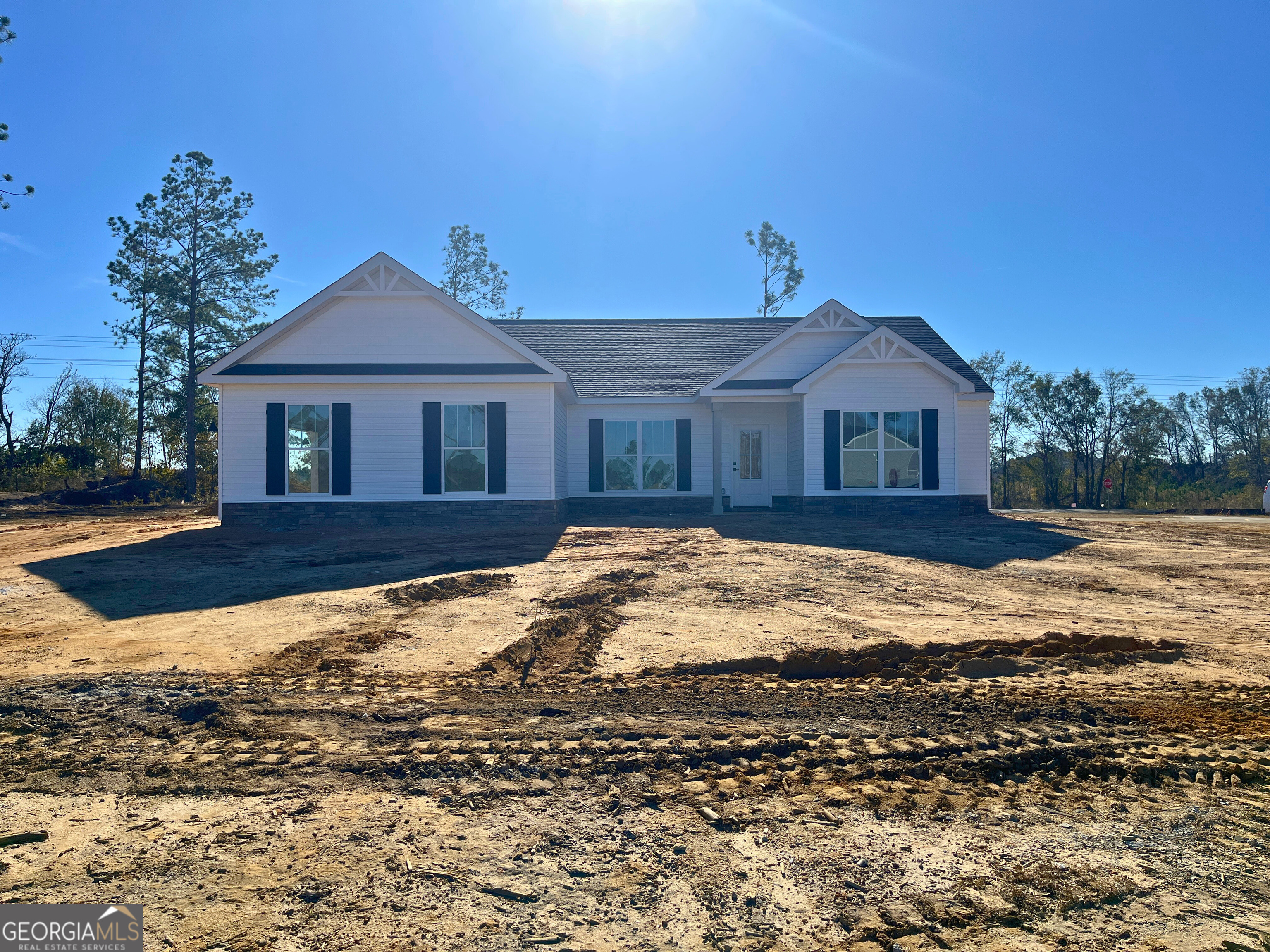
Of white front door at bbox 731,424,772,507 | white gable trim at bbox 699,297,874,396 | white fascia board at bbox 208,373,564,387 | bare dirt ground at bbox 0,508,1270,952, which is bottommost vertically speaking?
bare dirt ground at bbox 0,508,1270,952

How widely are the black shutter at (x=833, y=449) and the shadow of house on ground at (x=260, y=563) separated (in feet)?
22.2

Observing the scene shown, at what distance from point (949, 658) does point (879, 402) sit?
12380 mm

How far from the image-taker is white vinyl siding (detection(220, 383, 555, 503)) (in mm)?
15312

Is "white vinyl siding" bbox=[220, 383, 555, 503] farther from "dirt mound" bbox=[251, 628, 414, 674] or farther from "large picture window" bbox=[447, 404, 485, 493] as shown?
"dirt mound" bbox=[251, 628, 414, 674]

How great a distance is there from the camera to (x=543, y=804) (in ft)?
10.5

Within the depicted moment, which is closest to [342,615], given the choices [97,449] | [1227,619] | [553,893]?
[553,893]

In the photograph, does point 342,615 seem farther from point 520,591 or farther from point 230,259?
point 230,259

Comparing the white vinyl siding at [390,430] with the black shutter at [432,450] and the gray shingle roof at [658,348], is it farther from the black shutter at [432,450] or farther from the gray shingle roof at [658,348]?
the gray shingle roof at [658,348]

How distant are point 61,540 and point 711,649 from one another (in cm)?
1339

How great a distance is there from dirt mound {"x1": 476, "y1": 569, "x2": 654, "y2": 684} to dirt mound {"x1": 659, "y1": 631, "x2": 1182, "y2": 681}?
87 centimetres

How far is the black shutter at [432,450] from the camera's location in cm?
1559

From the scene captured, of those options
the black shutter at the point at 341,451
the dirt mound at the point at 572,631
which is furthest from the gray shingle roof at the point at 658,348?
the dirt mound at the point at 572,631

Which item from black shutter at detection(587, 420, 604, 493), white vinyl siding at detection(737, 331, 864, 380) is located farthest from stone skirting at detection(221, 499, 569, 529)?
white vinyl siding at detection(737, 331, 864, 380)

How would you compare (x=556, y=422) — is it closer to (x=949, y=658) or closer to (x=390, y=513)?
(x=390, y=513)
